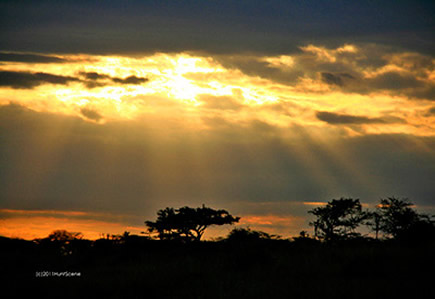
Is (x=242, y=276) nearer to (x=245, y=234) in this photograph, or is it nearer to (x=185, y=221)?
(x=245, y=234)

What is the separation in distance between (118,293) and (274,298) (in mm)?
5176

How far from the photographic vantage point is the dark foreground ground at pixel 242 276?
15750 mm

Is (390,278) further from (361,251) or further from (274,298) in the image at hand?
(274,298)

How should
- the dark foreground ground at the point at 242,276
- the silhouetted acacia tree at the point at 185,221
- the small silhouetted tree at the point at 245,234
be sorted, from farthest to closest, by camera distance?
the silhouetted acacia tree at the point at 185,221
the small silhouetted tree at the point at 245,234
the dark foreground ground at the point at 242,276

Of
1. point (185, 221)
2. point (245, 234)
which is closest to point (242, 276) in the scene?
point (245, 234)

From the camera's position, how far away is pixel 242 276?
19.1 meters

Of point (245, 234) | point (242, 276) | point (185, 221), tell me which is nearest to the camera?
point (242, 276)

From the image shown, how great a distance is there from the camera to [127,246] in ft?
99.1

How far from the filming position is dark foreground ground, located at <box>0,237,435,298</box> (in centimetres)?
1575

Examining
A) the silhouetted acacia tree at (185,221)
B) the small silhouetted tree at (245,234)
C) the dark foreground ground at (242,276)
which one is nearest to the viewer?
the dark foreground ground at (242,276)

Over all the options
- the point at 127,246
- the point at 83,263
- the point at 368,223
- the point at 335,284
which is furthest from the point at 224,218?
the point at 335,284

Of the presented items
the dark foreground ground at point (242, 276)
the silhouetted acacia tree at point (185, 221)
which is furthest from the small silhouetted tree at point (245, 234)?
the silhouetted acacia tree at point (185, 221)

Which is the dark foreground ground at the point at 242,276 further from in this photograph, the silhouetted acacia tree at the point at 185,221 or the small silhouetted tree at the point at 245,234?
the silhouetted acacia tree at the point at 185,221

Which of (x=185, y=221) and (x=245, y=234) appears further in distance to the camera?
(x=185, y=221)
